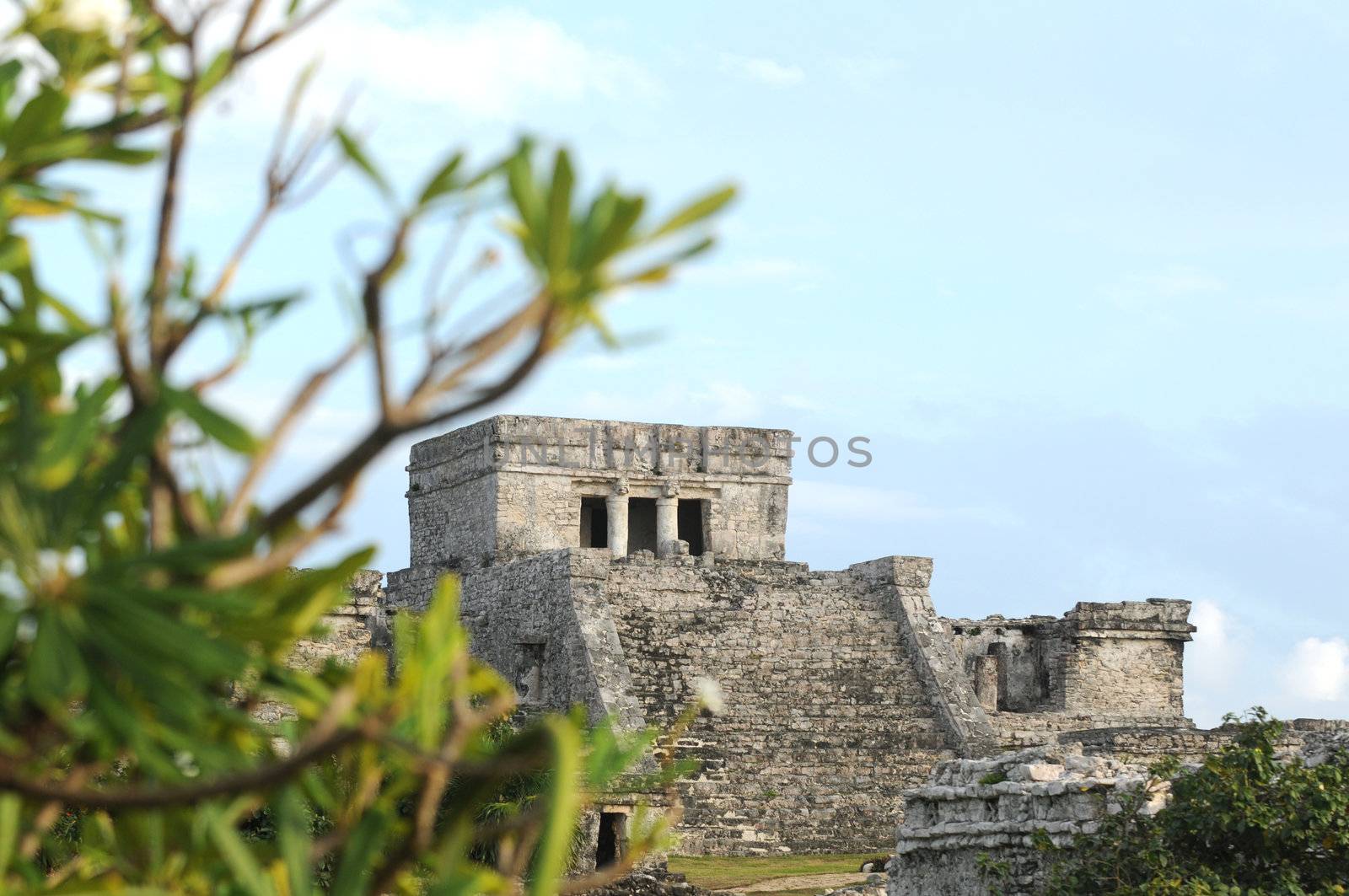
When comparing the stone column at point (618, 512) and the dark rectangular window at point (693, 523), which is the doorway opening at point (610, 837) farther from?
the dark rectangular window at point (693, 523)

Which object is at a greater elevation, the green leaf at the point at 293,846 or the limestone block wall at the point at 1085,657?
the limestone block wall at the point at 1085,657

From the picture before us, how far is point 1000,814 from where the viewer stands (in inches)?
377

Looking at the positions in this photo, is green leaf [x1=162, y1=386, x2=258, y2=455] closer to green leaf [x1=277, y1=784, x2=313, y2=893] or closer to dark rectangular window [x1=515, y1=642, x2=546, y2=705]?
green leaf [x1=277, y1=784, x2=313, y2=893]

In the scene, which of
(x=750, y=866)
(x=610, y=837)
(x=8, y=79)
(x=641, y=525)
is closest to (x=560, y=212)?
(x=8, y=79)

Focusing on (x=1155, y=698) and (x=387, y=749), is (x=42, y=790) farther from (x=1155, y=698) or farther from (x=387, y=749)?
(x=1155, y=698)

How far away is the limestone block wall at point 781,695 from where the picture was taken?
18.6 meters

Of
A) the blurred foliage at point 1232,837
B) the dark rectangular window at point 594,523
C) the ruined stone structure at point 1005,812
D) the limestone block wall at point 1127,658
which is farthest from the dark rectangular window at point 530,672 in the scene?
the blurred foliage at point 1232,837

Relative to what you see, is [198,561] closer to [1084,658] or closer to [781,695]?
[781,695]

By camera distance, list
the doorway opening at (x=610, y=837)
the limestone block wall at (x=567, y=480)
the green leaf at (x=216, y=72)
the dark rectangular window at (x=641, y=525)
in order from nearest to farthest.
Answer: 1. the green leaf at (x=216, y=72)
2. the doorway opening at (x=610, y=837)
3. the limestone block wall at (x=567, y=480)
4. the dark rectangular window at (x=641, y=525)

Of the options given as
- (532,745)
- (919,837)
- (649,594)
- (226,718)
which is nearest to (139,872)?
(226,718)

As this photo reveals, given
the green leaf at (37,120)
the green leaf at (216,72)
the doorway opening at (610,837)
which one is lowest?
the doorway opening at (610,837)

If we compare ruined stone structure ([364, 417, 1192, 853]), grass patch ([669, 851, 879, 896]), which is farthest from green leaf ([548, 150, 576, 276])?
ruined stone structure ([364, 417, 1192, 853])

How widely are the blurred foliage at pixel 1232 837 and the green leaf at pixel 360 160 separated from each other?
6959 mm

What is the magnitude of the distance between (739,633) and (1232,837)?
13.3m
